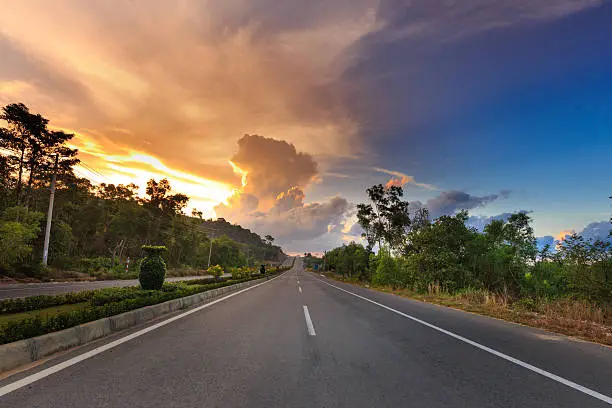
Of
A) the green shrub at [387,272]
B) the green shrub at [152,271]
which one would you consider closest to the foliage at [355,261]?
the green shrub at [387,272]

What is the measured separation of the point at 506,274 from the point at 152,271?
21.1 m

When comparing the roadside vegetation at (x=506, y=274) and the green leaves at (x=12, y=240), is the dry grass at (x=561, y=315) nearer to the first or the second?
the roadside vegetation at (x=506, y=274)

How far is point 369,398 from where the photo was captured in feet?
11.1

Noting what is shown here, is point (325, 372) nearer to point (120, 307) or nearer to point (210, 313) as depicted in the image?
point (120, 307)

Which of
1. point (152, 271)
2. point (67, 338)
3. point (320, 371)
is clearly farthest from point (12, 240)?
point (320, 371)

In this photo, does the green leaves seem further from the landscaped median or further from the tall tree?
the landscaped median

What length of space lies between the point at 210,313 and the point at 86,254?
53540 millimetres

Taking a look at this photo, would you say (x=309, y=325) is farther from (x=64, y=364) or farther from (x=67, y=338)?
(x=64, y=364)

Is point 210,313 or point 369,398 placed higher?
point 369,398

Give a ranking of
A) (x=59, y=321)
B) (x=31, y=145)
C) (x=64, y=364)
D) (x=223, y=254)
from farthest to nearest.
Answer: (x=223, y=254), (x=31, y=145), (x=59, y=321), (x=64, y=364)

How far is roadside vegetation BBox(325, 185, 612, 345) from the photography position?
10.2m

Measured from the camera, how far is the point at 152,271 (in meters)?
12.8

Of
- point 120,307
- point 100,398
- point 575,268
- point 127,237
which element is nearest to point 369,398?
point 100,398

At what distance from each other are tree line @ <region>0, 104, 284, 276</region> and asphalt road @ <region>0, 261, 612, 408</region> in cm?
2357
